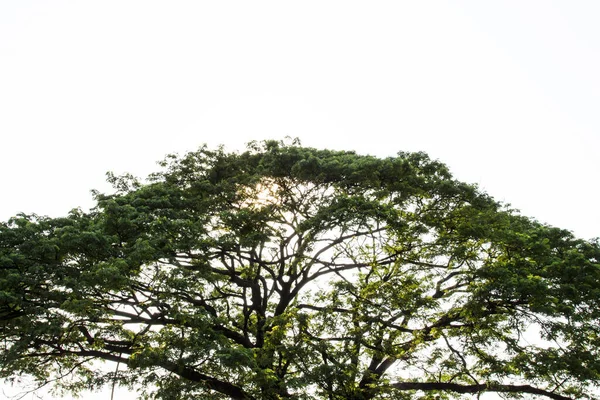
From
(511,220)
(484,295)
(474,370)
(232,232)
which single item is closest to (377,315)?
(484,295)

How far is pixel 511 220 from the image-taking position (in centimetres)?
1362

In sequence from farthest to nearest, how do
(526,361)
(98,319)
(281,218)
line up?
(281,218) → (526,361) → (98,319)

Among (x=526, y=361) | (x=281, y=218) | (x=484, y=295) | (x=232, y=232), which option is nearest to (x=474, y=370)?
(x=526, y=361)

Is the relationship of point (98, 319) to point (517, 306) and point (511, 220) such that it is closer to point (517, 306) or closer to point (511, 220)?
point (517, 306)

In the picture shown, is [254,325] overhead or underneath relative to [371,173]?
underneath

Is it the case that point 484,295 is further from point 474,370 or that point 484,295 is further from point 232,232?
point 232,232

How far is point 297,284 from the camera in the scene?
564 inches

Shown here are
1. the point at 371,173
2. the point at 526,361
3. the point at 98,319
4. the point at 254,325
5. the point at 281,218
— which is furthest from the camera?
the point at 254,325

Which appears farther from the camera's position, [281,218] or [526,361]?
[281,218]

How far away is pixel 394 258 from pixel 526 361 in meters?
4.17

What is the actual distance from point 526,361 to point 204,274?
795 centimetres

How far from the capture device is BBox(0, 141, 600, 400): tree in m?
10.0

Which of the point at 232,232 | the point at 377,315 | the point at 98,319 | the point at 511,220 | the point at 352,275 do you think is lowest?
the point at 98,319

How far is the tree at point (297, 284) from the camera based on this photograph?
395 inches
